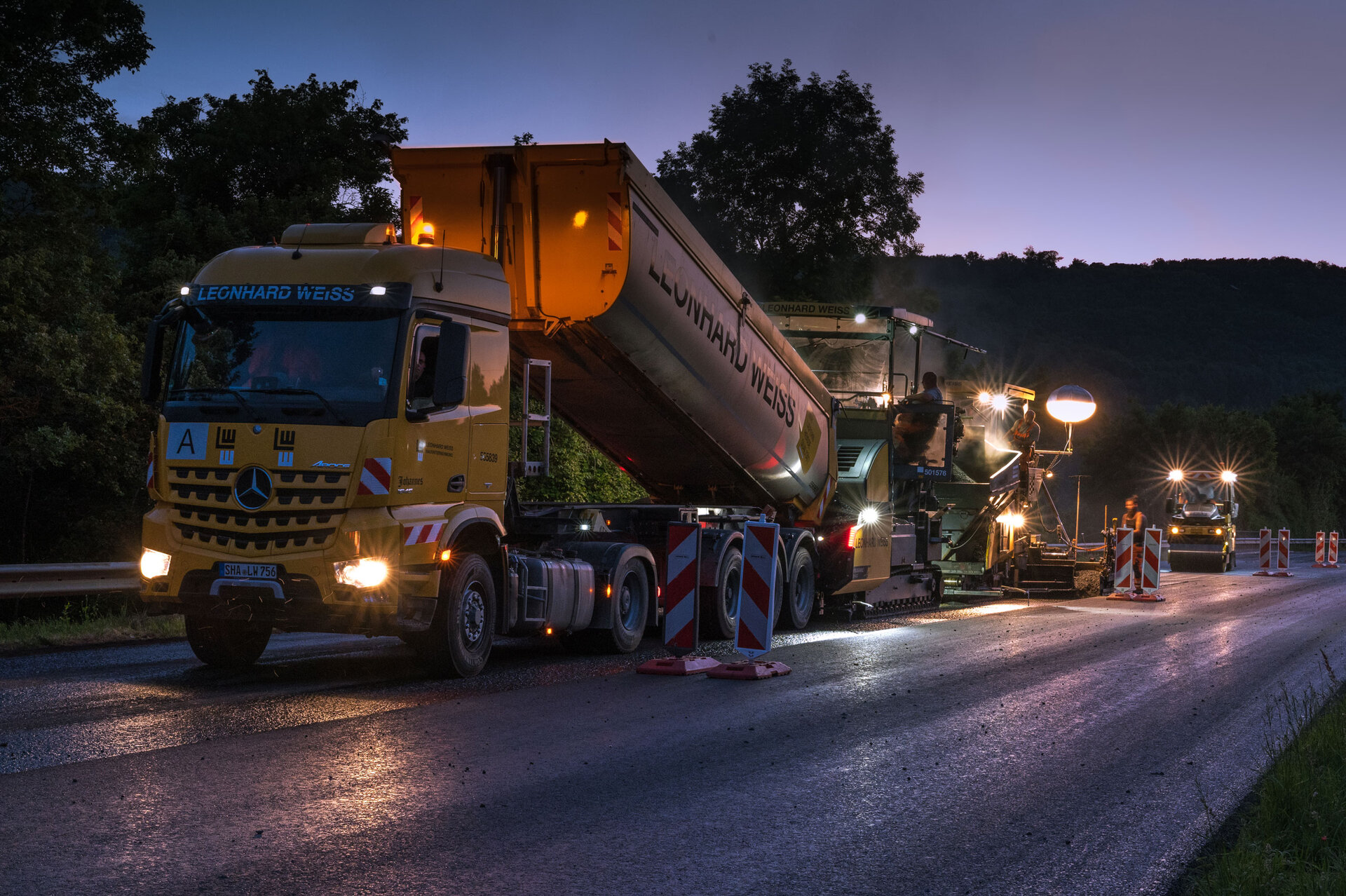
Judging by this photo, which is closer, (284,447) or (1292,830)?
(1292,830)

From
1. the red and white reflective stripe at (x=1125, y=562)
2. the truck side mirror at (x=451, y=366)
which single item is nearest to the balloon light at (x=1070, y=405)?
the red and white reflective stripe at (x=1125, y=562)

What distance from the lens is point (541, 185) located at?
11.2 m

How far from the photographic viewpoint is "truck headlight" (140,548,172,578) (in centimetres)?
956

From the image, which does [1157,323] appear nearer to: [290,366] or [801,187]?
[801,187]

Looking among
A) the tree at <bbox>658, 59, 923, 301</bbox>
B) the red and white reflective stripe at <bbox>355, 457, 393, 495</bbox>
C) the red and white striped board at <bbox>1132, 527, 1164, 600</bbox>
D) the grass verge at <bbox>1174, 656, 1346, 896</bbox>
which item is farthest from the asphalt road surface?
the tree at <bbox>658, 59, 923, 301</bbox>

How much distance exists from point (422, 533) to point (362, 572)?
569 mm

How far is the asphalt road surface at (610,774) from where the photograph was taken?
5.14m

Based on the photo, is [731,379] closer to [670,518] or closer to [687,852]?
[670,518]

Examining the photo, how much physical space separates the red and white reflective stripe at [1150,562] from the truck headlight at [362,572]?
1734 centimetres

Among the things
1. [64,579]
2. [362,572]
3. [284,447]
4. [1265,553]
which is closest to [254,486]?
[284,447]

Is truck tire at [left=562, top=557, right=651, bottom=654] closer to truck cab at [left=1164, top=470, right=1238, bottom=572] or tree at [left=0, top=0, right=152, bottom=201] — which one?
tree at [left=0, top=0, right=152, bottom=201]

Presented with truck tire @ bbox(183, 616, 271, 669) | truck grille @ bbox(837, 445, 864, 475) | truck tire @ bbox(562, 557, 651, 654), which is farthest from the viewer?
truck grille @ bbox(837, 445, 864, 475)

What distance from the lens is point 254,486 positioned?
9.36m

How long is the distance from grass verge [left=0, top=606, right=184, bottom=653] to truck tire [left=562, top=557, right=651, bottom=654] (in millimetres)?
4127
